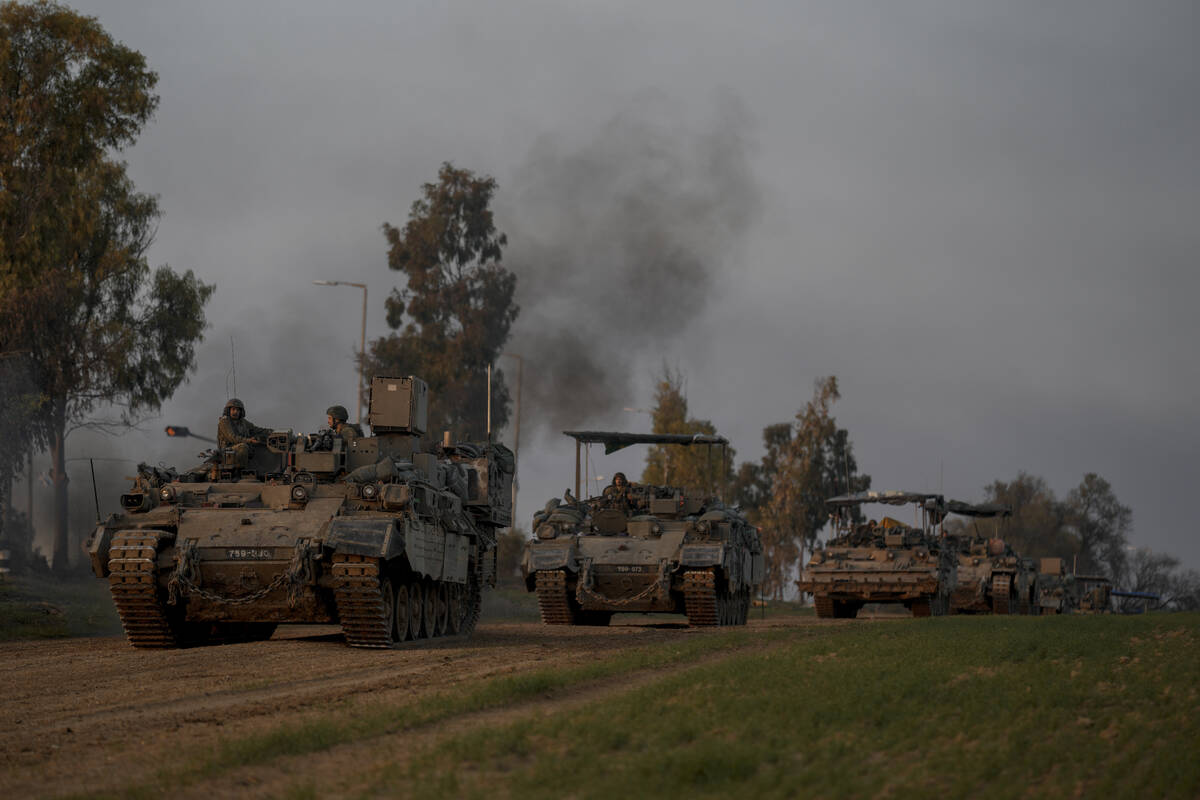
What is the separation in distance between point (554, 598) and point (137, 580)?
37.2 feet

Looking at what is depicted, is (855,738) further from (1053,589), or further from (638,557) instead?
(1053,589)

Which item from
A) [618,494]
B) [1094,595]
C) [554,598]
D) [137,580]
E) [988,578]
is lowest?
[554,598]

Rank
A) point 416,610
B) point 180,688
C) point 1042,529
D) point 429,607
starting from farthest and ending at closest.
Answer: point 1042,529 < point 429,607 < point 416,610 < point 180,688

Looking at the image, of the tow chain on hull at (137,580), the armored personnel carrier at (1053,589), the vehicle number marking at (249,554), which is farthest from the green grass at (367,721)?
the armored personnel carrier at (1053,589)

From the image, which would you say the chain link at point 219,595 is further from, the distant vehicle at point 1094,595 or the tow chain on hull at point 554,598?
the distant vehicle at point 1094,595

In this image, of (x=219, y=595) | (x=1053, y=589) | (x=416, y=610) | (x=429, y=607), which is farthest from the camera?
(x=1053, y=589)

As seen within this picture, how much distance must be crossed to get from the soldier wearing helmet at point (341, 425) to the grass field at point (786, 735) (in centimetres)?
792

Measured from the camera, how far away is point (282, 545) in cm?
1855

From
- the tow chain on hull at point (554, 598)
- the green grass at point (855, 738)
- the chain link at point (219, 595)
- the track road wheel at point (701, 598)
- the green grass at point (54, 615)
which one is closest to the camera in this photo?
the green grass at point (855, 738)

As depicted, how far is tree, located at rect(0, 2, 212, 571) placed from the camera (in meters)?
31.5

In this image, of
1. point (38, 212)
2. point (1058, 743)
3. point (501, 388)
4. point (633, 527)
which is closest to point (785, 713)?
point (1058, 743)


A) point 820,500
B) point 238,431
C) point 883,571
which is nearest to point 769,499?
point 820,500

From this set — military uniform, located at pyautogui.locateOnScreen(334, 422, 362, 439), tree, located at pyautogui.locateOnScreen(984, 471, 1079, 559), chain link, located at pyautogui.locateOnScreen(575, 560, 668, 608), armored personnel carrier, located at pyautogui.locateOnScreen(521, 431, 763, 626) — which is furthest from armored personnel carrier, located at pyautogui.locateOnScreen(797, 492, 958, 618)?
tree, located at pyautogui.locateOnScreen(984, 471, 1079, 559)

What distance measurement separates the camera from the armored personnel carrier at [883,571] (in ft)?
119
